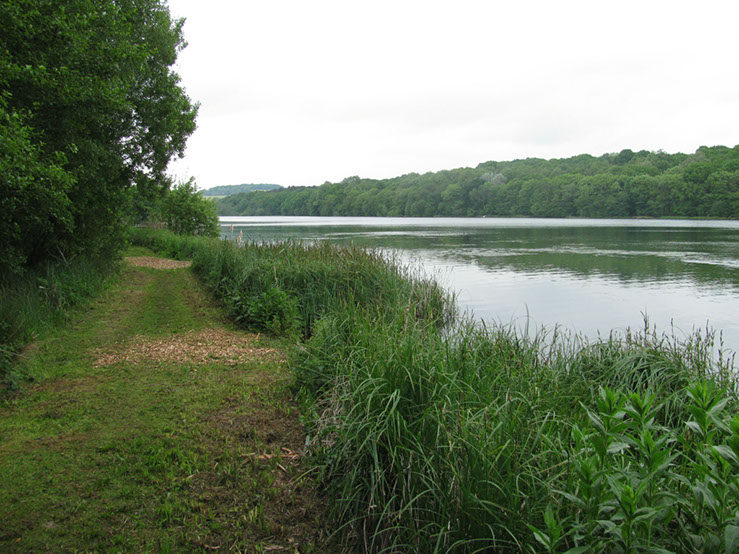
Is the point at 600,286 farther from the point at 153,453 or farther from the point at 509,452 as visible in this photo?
the point at 153,453

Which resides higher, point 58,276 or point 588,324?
Result: point 58,276

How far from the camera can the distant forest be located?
76312mm

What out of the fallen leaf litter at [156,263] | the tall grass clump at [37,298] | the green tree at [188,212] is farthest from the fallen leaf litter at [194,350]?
the green tree at [188,212]

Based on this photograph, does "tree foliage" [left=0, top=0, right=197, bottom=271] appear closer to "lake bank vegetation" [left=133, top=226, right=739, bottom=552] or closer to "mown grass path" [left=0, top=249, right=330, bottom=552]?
"mown grass path" [left=0, top=249, right=330, bottom=552]

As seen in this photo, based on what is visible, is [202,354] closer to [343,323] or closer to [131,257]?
[343,323]

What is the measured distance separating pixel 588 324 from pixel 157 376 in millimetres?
10166

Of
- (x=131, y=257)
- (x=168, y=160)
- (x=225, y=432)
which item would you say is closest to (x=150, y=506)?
(x=225, y=432)

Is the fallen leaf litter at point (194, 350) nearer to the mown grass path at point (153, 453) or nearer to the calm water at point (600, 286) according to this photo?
the mown grass path at point (153, 453)

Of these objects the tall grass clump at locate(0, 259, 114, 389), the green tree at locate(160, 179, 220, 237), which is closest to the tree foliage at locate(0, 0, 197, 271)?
the tall grass clump at locate(0, 259, 114, 389)

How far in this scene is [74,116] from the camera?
7.98 meters

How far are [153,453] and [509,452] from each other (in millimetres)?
2816

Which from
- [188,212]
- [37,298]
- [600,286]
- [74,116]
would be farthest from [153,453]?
[188,212]

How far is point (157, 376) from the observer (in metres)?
5.82

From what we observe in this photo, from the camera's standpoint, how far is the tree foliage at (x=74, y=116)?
5.95m
